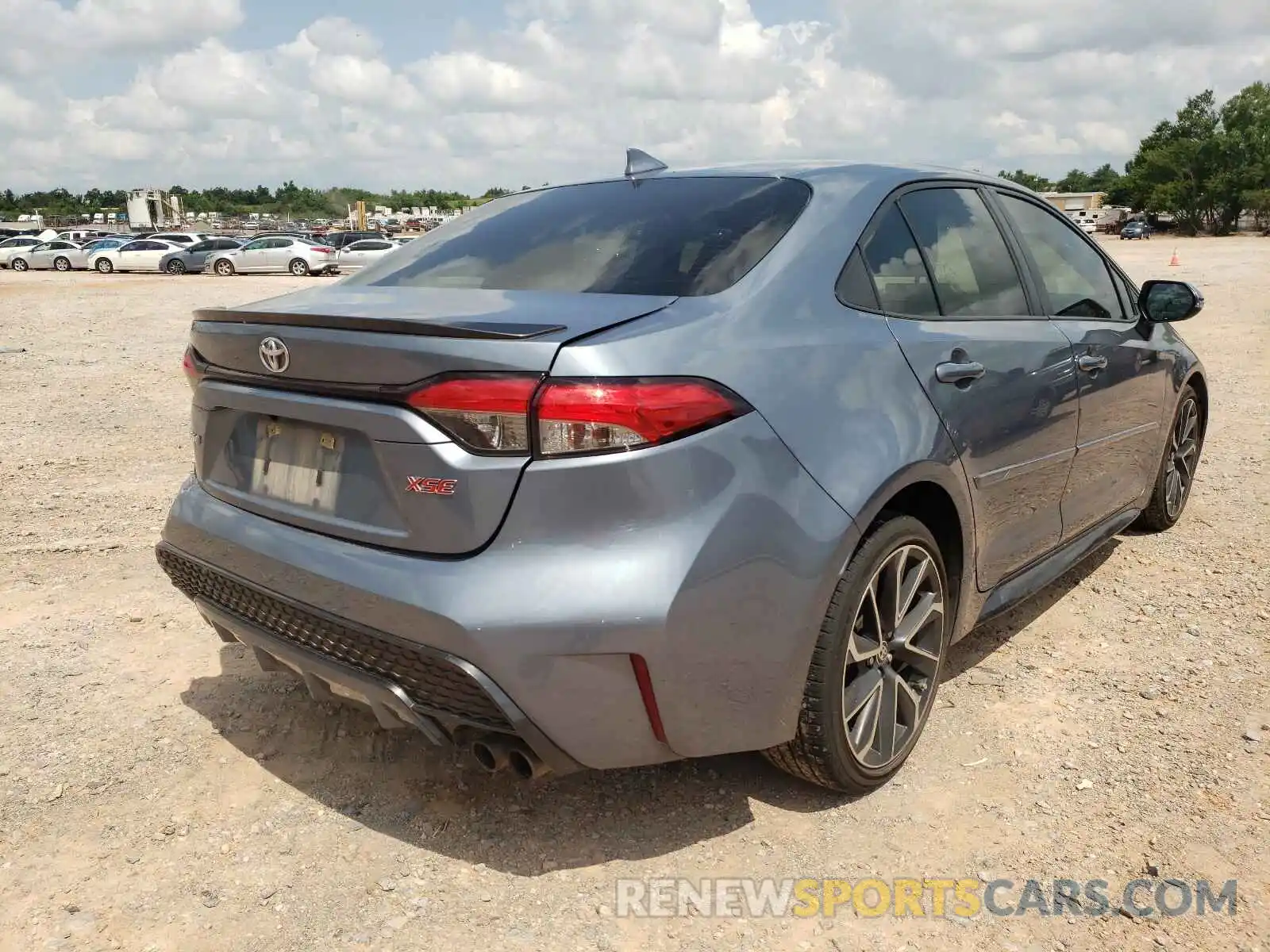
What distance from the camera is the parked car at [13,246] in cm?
4250

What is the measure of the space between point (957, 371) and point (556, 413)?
1.35 m

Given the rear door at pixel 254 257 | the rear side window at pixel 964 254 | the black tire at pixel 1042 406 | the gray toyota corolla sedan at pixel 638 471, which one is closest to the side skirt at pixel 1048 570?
the gray toyota corolla sedan at pixel 638 471

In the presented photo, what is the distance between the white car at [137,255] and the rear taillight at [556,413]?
40989 millimetres

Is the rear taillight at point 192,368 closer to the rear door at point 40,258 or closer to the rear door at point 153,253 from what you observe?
the rear door at point 153,253

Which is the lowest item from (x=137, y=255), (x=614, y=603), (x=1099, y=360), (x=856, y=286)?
(x=137, y=255)

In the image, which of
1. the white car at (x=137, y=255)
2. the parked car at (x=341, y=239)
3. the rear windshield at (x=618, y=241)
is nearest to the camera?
the rear windshield at (x=618, y=241)

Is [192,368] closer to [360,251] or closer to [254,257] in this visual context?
[360,251]

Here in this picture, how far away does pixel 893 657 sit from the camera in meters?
2.84

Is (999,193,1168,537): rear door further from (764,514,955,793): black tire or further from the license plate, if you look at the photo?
the license plate

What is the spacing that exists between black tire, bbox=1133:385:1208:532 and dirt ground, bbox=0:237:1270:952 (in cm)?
60

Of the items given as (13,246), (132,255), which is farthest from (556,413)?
(13,246)

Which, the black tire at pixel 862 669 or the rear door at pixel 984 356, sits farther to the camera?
the rear door at pixel 984 356

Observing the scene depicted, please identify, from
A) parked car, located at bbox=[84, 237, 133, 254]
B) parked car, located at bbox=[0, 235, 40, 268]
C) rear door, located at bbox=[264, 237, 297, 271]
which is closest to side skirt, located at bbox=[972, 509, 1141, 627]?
rear door, located at bbox=[264, 237, 297, 271]

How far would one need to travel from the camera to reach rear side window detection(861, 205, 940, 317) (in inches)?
111
